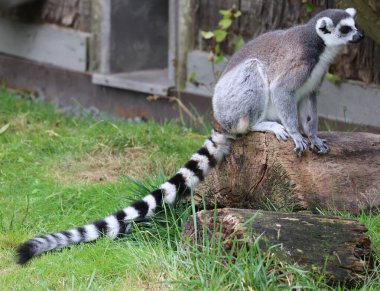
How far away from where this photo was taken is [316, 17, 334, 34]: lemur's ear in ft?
18.0

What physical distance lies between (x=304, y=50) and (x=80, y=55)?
178 inches

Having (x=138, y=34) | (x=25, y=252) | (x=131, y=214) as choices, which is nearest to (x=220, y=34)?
(x=138, y=34)

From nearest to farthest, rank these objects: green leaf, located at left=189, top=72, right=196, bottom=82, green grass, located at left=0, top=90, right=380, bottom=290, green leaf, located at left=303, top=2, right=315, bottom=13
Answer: green grass, located at left=0, top=90, right=380, bottom=290, green leaf, located at left=303, top=2, right=315, bottom=13, green leaf, located at left=189, top=72, right=196, bottom=82

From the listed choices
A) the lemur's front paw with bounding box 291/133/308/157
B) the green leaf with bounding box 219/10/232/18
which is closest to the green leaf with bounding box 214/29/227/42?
the green leaf with bounding box 219/10/232/18

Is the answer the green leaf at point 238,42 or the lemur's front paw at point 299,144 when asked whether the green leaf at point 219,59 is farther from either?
the lemur's front paw at point 299,144

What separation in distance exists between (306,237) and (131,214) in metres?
1.35

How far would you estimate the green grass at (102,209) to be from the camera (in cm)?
430

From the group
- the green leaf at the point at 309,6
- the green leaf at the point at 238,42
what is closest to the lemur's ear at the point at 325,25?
the green leaf at the point at 309,6

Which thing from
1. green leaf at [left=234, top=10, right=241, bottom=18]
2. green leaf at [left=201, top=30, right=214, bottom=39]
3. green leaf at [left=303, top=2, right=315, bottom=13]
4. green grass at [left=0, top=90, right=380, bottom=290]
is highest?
green leaf at [left=303, top=2, right=315, bottom=13]

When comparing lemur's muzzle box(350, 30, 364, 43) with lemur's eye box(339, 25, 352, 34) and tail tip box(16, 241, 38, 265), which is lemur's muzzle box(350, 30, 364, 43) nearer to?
lemur's eye box(339, 25, 352, 34)

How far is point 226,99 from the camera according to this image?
5.79 metres

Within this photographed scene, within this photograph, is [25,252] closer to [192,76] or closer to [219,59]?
[219,59]

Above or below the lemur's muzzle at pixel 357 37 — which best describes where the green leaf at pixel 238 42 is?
below

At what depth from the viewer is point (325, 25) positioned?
5.51 metres
